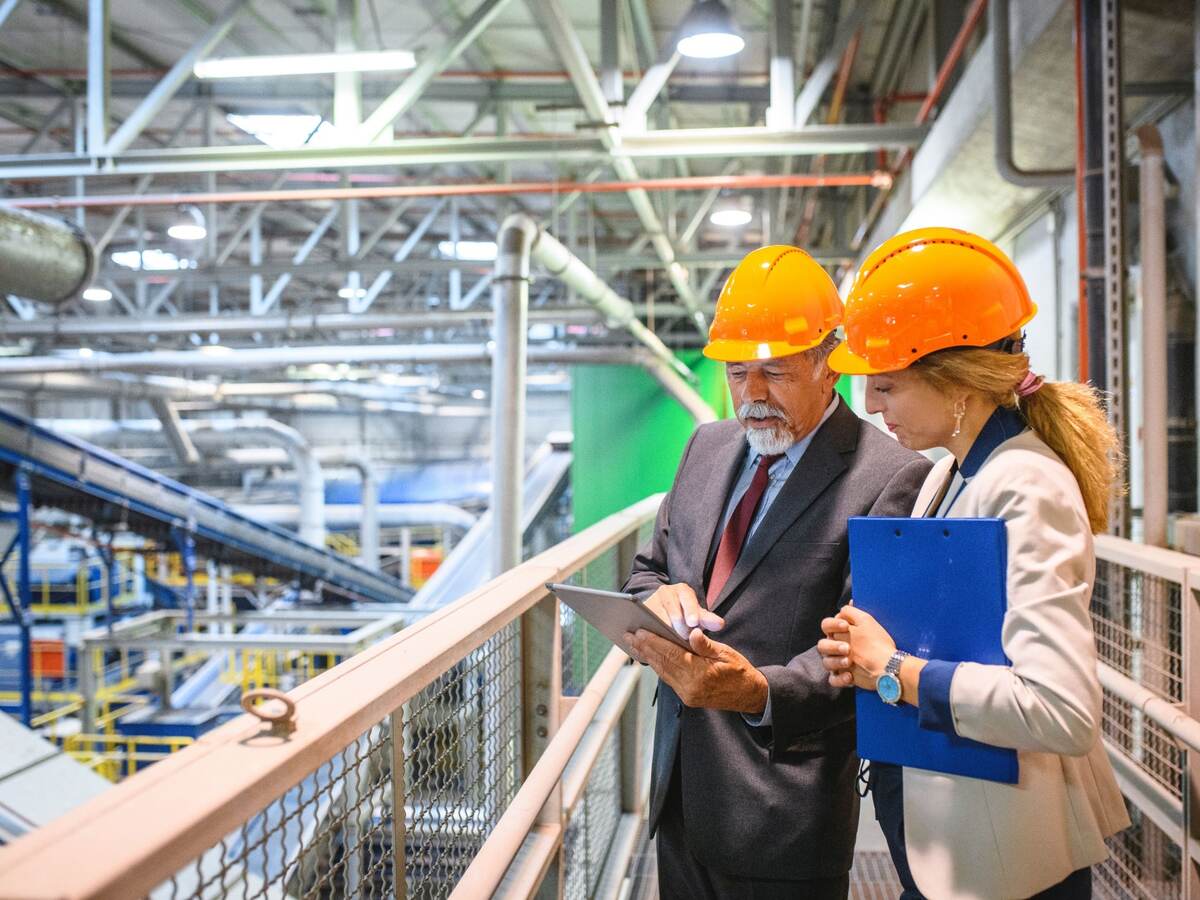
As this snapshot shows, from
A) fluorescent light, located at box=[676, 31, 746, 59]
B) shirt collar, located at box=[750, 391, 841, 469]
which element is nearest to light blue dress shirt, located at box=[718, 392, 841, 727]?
shirt collar, located at box=[750, 391, 841, 469]

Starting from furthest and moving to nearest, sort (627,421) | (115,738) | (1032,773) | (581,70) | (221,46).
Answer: (627,421) → (115,738) → (221,46) → (581,70) → (1032,773)

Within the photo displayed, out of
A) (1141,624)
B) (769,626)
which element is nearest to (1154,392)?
(1141,624)

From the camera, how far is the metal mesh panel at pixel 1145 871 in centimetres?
276

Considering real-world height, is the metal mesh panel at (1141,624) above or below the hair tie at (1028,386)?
below

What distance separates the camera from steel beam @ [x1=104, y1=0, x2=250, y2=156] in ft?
16.0

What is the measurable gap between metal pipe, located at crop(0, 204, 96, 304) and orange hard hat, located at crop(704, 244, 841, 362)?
5.06 m

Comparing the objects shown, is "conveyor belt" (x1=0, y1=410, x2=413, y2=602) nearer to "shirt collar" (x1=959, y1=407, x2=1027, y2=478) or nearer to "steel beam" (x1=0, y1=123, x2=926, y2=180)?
"steel beam" (x1=0, y1=123, x2=926, y2=180)

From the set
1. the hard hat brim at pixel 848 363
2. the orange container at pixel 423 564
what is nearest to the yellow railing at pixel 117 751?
the hard hat brim at pixel 848 363

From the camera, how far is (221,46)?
7262 millimetres

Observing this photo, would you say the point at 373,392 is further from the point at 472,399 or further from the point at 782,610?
the point at 782,610

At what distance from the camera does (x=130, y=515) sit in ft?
33.0

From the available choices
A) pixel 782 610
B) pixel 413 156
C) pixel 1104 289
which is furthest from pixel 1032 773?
pixel 413 156

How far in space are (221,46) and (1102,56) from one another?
21.1 feet

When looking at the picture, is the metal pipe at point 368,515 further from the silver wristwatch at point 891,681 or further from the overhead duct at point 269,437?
the silver wristwatch at point 891,681
